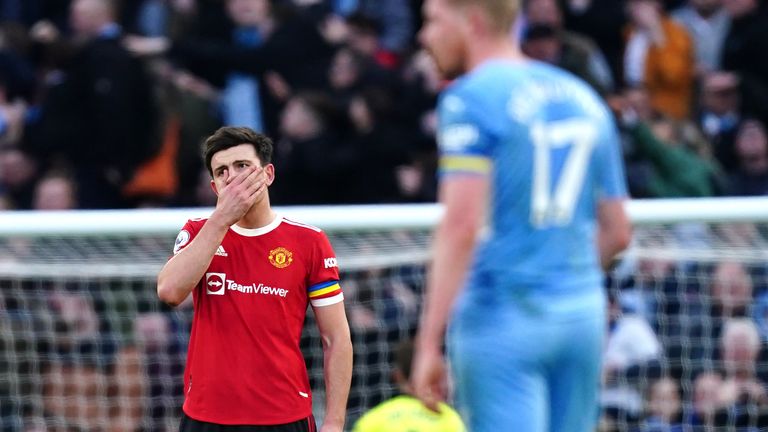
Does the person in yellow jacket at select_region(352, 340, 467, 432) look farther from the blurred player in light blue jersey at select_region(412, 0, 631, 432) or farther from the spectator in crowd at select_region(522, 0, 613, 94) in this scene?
the spectator in crowd at select_region(522, 0, 613, 94)

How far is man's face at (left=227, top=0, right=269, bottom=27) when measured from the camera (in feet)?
32.0

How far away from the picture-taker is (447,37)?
3.57 meters

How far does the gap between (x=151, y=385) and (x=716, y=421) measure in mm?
3205

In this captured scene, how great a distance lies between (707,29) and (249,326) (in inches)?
256


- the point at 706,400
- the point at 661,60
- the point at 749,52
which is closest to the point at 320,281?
the point at 706,400

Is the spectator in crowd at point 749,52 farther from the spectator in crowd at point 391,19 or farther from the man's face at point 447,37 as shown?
the man's face at point 447,37

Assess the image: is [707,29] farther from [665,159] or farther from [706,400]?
[706,400]

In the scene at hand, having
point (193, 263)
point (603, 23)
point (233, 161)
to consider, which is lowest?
point (193, 263)

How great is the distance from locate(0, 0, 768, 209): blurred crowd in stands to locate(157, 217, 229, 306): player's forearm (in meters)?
4.32

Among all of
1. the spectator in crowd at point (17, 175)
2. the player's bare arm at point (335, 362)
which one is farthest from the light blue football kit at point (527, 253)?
the spectator in crowd at point (17, 175)

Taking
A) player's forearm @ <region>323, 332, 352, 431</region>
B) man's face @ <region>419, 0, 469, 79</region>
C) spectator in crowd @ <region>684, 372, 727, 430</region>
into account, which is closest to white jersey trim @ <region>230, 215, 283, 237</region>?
player's forearm @ <region>323, 332, 352, 431</region>

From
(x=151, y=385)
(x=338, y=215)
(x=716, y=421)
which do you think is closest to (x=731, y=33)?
(x=716, y=421)

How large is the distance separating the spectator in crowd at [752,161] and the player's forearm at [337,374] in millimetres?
4993

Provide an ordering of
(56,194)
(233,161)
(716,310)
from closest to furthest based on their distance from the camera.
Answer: (233,161) → (716,310) → (56,194)
